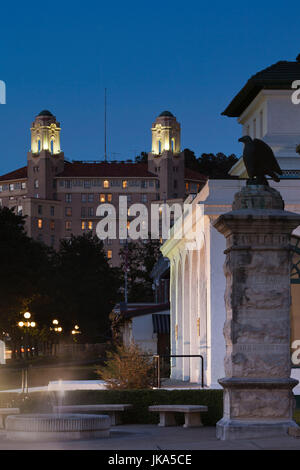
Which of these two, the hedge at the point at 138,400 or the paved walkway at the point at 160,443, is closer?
the paved walkway at the point at 160,443

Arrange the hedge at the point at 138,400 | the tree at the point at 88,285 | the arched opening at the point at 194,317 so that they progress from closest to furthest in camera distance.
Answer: the hedge at the point at 138,400
the arched opening at the point at 194,317
the tree at the point at 88,285

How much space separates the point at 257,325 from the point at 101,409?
672cm

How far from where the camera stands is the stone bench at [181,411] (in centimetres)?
2220

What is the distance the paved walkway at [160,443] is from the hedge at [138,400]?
2.69 m

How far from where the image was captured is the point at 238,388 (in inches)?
688

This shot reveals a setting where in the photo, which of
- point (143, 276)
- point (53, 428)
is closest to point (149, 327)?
point (53, 428)

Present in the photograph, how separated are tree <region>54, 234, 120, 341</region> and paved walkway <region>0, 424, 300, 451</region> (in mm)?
99304

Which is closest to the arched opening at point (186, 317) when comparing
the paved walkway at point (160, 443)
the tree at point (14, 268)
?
the paved walkway at point (160, 443)

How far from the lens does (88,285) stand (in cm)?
13588

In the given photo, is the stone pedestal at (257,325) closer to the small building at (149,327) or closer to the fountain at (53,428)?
the fountain at (53,428)

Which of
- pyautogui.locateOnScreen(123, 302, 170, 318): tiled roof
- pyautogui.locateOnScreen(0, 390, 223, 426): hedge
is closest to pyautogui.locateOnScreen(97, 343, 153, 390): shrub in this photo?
pyautogui.locateOnScreen(0, 390, 223, 426): hedge

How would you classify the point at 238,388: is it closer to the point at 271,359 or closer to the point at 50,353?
the point at 271,359

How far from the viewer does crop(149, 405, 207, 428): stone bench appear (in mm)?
22203

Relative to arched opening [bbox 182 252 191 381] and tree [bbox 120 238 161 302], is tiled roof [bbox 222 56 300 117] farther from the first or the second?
tree [bbox 120 238 161 302]
